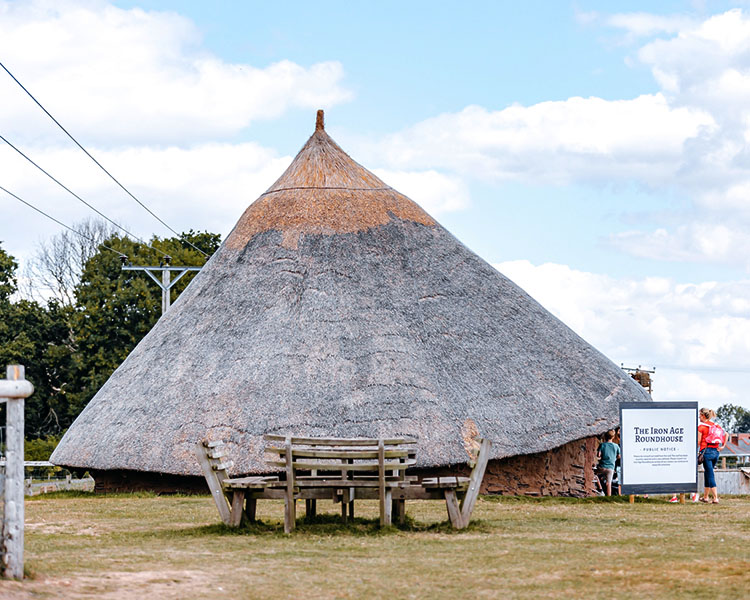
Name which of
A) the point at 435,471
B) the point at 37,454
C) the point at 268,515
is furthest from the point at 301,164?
the point at 37,454

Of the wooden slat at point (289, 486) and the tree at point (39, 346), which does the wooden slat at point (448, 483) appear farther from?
the tree at point (39, 346)

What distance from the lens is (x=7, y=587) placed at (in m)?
8.47

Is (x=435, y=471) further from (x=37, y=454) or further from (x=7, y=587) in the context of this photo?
(x=37, y=454)

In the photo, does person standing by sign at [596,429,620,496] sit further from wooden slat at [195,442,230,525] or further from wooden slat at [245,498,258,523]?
wooden slat at [195,442,230,525]

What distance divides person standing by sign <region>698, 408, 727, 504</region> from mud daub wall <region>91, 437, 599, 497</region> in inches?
99.0

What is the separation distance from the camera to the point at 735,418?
395ft

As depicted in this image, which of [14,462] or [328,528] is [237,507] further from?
[14,462]

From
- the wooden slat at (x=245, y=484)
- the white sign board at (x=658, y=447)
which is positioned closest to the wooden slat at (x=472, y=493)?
the wooden slat at (x=245, y=484)

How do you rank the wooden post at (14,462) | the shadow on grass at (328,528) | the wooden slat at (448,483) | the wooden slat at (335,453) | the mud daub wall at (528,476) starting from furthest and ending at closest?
the mud daub wall at (528,476) → the wooden slat at (448,483) → the shadow on grass at (328,528) → the wooden slat at (335,453) → the wooden post at (14,462)

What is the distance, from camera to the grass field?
29.3 feet

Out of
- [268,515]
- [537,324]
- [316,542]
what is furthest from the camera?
[537,324]

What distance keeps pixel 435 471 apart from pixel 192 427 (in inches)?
191

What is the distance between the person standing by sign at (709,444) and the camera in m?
20.5

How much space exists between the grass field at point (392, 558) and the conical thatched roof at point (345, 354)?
4.40 metres
